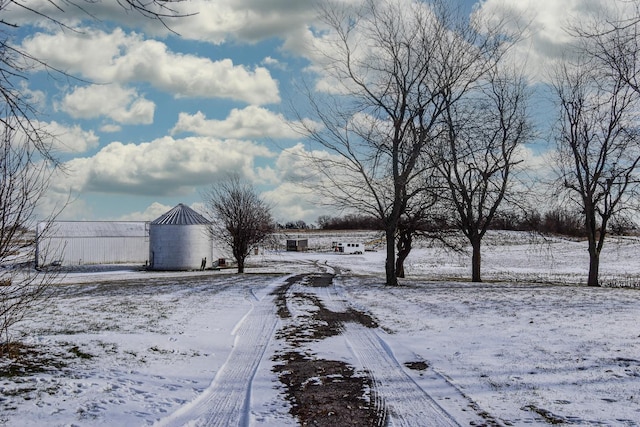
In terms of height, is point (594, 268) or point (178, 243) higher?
point (178, 243)

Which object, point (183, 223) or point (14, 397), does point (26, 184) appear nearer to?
point (14, 397)

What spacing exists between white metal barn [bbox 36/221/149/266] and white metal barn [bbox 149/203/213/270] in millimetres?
8961

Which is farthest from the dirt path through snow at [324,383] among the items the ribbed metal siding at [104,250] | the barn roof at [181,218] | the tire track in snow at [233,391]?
the ribbed metal siding at [104,250]

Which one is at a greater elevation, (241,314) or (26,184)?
(26,184)

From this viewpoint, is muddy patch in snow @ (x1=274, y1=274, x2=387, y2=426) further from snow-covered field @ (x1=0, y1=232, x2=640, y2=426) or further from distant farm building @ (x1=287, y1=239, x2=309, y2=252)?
distant farm building @ (x1=287, y1=239, x2=309, y2=252)

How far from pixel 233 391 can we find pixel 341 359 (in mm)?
2332

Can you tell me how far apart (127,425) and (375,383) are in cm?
323

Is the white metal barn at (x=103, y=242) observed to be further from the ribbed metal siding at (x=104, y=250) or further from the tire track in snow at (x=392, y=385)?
the tire track in snow at (x=392, y=385)

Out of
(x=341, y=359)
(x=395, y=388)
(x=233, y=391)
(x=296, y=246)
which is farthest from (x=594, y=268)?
(x=296, y=246)

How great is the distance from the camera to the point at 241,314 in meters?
13.9

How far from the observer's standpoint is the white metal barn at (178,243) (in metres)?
51.1

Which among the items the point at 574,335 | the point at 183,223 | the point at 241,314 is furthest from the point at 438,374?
the point at 183,223

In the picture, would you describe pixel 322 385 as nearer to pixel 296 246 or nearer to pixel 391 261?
pixel 391 261

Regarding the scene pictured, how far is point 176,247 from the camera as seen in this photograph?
5122 centimetres
